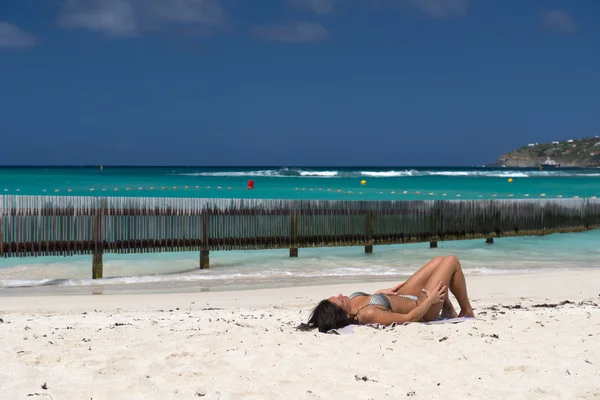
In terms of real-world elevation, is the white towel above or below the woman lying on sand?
below

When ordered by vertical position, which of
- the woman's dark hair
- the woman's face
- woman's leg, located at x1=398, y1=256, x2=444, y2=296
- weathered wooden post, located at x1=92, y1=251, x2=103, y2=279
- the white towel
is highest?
woman's leg, located at x1=398, y1=256, x2=444, y2=296

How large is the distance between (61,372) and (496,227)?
14.8 m

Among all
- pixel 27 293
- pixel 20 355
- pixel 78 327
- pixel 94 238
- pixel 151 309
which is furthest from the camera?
pixel 94 238

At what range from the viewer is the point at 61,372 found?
16.6 feet

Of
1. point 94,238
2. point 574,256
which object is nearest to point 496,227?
point 574,256

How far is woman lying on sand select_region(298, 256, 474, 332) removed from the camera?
646 centimetres

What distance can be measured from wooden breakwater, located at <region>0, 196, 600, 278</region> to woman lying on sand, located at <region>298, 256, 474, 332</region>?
685cm

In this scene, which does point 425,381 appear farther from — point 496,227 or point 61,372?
point 496,227

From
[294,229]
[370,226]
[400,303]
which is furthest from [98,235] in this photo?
[400,303]

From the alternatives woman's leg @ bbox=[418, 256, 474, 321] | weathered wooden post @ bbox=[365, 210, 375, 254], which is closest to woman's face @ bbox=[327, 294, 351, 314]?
woman's leg @ bbox=[418, 256, 474, 321]

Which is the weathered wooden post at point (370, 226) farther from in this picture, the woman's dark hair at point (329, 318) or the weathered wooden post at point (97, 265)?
the woman's dark hair at point (329, 318)

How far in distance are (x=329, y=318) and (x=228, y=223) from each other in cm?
767

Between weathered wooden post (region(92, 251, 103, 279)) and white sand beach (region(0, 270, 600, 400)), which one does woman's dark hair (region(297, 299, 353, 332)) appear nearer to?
white sand beach (region(0, 270, 600, 400))

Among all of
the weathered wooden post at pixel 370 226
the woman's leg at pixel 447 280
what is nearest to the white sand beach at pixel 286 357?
the woman's leg at pixel 447 280
